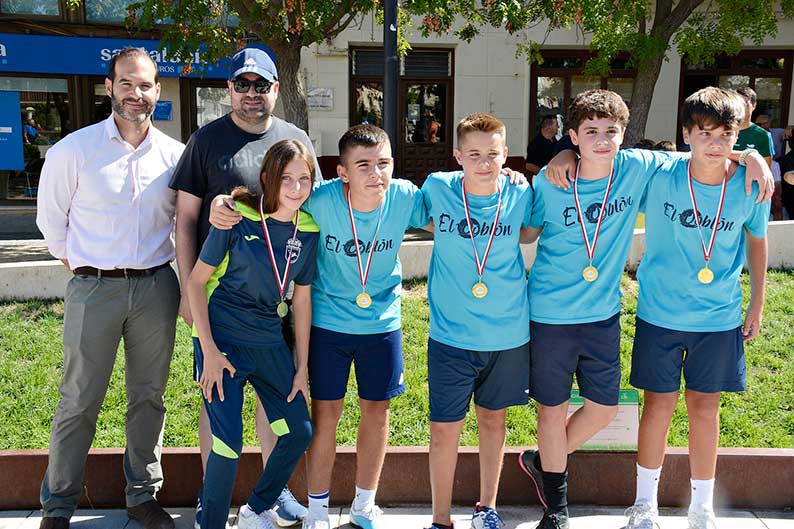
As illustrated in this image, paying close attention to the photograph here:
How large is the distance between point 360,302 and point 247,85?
1.16 meters

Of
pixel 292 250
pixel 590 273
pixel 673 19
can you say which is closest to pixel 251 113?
pixel 292 250

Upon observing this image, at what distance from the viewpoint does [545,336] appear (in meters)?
3.47

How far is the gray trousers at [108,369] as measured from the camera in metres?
3.47

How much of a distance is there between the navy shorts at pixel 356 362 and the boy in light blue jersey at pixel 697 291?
1193 millimetres

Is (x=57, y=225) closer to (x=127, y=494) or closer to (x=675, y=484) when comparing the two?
(x=127, y=494)

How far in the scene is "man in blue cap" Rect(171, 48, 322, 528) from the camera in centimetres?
348

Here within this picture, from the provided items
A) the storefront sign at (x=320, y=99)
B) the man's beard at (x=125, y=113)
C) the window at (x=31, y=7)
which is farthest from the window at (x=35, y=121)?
the man's beard at (x=125, y=113)

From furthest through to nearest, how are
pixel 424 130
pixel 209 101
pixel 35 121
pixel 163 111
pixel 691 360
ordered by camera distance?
pixel 424 130, pixel 209 101, pixel 163 111, pixel 35 121, pixel 691 360

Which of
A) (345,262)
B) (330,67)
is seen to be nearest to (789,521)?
(345,262)

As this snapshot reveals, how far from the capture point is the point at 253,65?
3.52 meters

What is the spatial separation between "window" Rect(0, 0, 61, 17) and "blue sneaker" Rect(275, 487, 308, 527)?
1313 centimetres

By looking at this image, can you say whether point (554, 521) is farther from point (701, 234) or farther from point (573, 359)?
point (701, 234)

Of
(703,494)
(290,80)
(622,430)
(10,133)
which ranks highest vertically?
(290,80)

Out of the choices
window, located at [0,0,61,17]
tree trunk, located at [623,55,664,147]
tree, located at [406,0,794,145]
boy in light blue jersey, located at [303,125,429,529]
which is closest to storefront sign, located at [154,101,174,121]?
window, located at [0,0,61,17]
